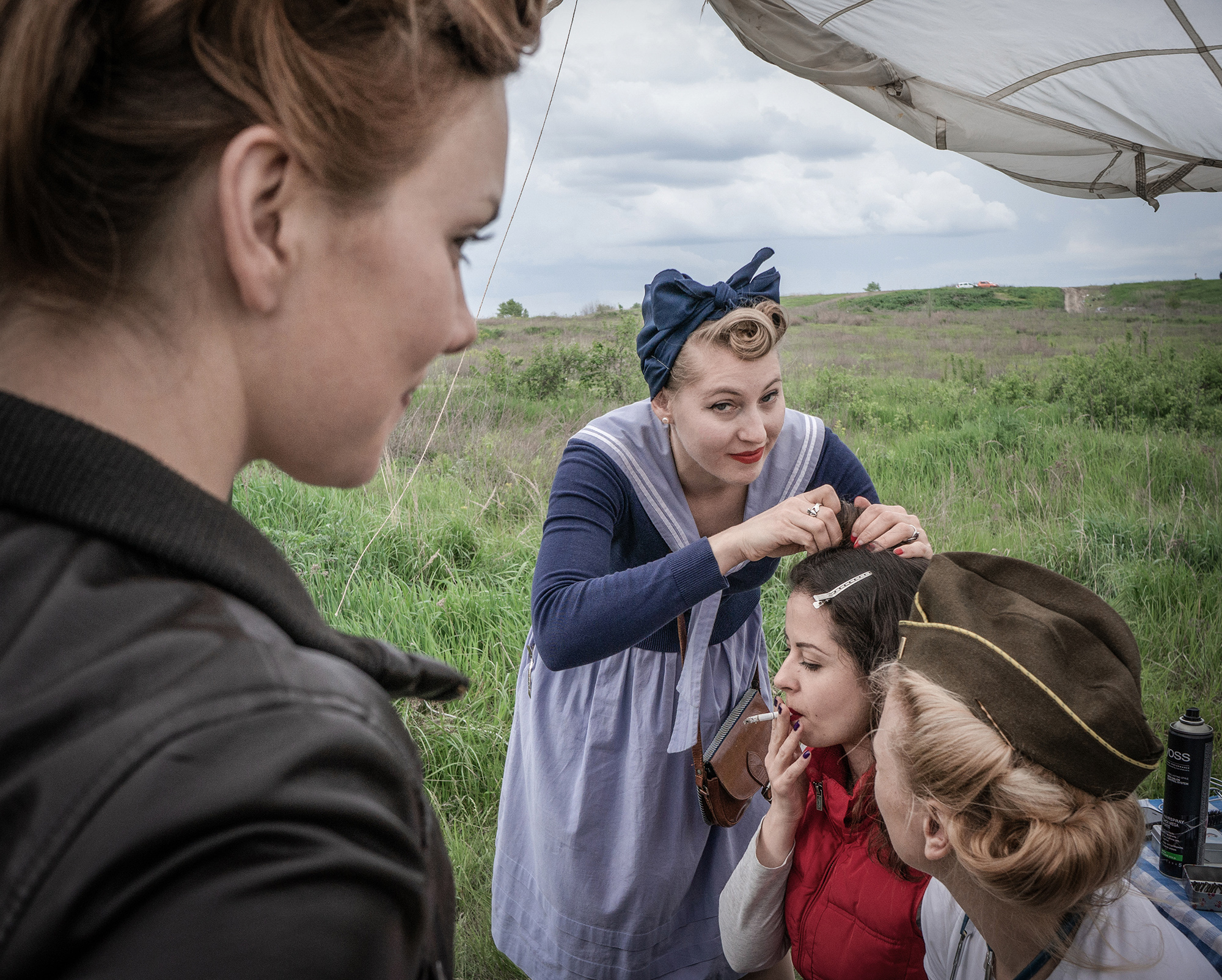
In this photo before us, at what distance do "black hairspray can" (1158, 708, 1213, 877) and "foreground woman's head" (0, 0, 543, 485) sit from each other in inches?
93.4

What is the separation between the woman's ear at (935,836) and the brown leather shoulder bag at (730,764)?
2.23 ft

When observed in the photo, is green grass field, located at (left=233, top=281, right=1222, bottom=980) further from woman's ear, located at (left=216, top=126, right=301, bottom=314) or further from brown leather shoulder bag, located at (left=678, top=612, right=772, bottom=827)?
woman's ear, located at (left=216, top=126, right=301, bottom=314)

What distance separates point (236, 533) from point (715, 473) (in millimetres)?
1860

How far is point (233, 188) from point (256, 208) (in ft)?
0.06

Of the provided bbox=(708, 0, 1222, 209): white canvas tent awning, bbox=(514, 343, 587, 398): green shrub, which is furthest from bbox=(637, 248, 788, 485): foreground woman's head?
bbox=(514, 343, 587, 398): green shrub

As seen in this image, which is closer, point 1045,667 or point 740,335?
point 1045,667

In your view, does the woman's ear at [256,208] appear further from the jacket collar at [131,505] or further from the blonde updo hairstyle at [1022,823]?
the blonde updo hairstyle at [1022,823]

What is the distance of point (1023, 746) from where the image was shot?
4.78 feet

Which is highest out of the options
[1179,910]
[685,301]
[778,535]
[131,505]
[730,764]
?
[685,301]

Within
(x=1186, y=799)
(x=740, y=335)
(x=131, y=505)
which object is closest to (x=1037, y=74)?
(x=740, y=335)

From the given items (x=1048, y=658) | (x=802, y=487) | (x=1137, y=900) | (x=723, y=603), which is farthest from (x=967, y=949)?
(x=802, y=487)

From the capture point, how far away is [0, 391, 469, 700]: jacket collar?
51 cm

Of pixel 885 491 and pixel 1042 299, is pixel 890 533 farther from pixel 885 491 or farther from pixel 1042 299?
pixel 1042 299

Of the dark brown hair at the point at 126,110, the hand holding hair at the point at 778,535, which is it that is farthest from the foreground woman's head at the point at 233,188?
the hand holding hair at the point at 778,535
